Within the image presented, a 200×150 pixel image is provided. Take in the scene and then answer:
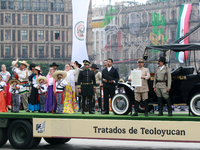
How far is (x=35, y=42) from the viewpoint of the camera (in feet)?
276

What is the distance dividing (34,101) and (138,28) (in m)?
88.9

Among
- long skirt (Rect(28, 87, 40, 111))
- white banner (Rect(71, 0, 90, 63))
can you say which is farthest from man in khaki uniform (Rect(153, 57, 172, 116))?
white banner (Rect(71, 0, 90, 63))

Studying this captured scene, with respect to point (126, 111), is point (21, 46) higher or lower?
higher

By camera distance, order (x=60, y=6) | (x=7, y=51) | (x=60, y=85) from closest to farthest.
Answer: (x=60, y=85) < (x=7, y=51) < (x=60, y=6)

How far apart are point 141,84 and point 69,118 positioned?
2297 mm

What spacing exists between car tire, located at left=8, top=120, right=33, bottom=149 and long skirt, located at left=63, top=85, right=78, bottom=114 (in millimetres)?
1638

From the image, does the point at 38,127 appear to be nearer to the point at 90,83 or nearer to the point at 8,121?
the point at 8,121

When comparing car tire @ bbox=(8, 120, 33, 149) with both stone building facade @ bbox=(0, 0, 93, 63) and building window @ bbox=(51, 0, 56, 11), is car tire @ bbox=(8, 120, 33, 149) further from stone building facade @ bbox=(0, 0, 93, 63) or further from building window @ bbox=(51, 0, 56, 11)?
building window @ bbox=(51, 0, 56, 11)

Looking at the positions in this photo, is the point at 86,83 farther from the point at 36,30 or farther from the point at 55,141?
the point at 36,30

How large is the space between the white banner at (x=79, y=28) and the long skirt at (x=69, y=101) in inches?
228

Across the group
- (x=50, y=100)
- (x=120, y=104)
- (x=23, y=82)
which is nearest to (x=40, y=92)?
(x=50, y=100)

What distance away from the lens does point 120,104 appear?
10344 millimetres

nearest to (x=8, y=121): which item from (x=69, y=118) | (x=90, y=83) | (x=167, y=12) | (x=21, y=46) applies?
(x=69, y=118)

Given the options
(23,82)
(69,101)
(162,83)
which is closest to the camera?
(162,83)
